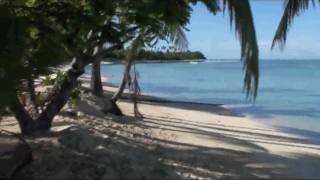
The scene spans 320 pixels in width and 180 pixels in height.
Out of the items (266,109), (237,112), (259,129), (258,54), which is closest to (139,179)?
(258,54)

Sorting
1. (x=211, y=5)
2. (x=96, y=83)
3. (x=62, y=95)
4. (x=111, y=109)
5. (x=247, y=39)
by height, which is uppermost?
(x=211, y=5)

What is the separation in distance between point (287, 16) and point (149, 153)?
527 cm

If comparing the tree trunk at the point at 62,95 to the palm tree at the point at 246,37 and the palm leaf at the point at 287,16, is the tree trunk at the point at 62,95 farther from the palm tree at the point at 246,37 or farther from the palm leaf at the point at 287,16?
the palm leaf at the point at 287,16

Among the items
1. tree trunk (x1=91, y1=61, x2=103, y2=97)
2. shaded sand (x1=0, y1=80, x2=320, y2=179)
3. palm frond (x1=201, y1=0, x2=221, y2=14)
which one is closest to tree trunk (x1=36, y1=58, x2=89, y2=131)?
shaded sand (x1=0, y1=80, x2=320, y2=179)

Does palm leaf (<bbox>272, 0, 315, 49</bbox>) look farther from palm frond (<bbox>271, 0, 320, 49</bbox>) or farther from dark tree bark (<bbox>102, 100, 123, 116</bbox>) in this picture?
dark tree bark (<bbox>102, 100, 123, 116</bbox>)

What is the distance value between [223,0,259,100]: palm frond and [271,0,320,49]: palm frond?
3.62 meters

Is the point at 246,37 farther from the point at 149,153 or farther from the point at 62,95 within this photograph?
the point at 62,95

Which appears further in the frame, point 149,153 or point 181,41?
point 181,41

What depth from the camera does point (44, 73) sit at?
6211mm

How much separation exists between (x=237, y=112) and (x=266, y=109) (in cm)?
230

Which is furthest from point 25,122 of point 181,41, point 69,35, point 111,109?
point 181,41

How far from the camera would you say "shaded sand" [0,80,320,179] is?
294 inches

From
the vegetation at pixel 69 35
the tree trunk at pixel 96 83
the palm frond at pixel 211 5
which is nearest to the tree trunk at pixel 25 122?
the vegetation at pixel 69 35

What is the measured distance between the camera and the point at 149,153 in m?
8.76
